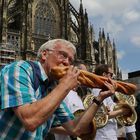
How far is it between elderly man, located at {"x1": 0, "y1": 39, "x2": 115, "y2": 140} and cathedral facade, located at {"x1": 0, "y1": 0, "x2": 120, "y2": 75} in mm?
28004

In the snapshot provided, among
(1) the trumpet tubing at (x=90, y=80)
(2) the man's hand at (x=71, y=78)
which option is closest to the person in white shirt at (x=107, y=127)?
(1) the trumpet tubing at (x=90, y=80)

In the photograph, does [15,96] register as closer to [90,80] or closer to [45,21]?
[90,80]

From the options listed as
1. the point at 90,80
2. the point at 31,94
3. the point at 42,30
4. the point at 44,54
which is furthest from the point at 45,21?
the point at 31,94

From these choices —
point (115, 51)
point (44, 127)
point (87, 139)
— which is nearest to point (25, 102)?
point (44, 127)

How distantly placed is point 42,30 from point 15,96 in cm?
3224

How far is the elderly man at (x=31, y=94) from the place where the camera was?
1.76 meters

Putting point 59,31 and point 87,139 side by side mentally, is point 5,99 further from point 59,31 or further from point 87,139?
point 59,31

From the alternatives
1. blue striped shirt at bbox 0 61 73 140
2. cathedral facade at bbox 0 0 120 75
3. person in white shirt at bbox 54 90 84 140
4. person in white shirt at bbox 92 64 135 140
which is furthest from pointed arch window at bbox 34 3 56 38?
blue striped shirt at bbox 0 61 73 140

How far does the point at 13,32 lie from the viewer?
30859mm

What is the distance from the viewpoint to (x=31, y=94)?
A: 186cm

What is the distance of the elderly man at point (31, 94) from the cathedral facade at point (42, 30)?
2800cm

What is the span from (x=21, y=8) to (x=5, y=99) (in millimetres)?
30890

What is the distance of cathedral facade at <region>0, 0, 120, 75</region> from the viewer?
30500 millimetres

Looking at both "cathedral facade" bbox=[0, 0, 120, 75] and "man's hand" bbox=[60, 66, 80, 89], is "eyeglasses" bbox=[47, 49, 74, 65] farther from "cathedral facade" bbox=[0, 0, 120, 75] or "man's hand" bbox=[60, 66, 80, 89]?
"cathedral facade" bbox=[0, 0, 120, 75]
